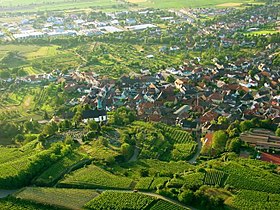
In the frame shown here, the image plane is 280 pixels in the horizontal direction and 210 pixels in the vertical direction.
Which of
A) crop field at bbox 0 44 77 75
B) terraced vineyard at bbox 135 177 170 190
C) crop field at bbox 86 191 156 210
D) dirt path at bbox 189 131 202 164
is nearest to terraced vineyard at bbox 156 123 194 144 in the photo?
dirt path at bbox 189 131 202 164

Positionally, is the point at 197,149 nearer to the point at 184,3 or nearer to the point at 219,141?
the point at 219,141

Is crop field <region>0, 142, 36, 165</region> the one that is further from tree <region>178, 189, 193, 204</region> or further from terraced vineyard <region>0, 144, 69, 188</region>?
tree <region>178, 189, 193, 204</region>

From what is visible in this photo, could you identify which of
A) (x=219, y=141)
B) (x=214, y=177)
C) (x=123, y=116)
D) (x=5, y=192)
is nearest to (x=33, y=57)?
(x=123, y=116)

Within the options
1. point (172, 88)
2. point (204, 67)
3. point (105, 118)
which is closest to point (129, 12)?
point (204, 67)

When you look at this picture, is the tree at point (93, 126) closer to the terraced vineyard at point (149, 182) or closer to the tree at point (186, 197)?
the terraced vineyard at point (149, 182)

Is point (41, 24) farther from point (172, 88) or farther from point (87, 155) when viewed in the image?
point (87, 155)

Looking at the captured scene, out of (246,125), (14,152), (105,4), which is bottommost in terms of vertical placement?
(14,152)

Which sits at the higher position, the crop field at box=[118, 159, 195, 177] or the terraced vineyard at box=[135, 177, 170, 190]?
the terraced vineyard at box=[135, 177, 170, 190]
